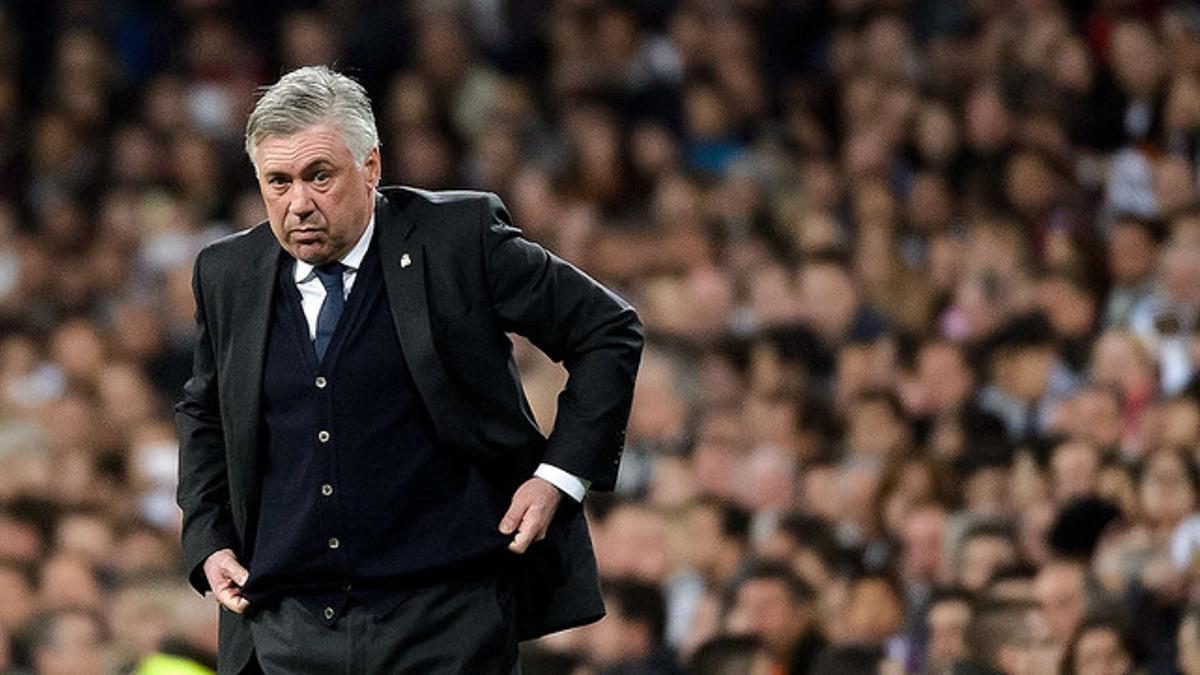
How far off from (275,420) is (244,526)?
0.69ft

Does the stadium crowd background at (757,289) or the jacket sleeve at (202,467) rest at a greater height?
the jacket sleeve at (202,467)

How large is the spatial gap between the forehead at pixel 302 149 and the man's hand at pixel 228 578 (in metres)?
0.72

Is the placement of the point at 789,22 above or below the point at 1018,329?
above

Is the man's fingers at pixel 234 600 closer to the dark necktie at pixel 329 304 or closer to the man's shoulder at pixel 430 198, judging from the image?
the dark necktie at pixel 329 304

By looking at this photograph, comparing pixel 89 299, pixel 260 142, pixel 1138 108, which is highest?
pixel 260 142

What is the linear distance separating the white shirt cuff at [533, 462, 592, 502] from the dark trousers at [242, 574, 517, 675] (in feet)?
0.80

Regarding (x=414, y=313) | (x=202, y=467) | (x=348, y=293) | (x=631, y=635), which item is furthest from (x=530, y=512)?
(x=631, y=635)

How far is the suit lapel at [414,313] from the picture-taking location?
14.6ft

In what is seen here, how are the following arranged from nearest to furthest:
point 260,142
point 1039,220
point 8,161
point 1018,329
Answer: point 260,142
point 1018,329
point 1039,220
point 8,161

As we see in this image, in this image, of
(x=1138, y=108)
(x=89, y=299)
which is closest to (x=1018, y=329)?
(x=1138, y=108)

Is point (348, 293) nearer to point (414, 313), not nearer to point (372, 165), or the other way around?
point (414, 313)

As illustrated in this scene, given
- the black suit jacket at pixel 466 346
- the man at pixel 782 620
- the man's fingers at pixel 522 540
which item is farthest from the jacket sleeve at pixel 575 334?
the man at pixel 782 620

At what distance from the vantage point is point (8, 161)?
1295 centimetres

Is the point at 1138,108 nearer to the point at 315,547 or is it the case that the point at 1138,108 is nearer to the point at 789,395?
the point at 789,395
